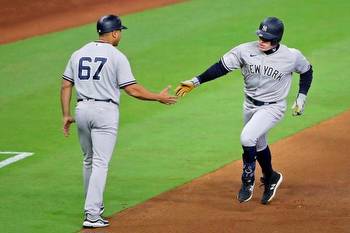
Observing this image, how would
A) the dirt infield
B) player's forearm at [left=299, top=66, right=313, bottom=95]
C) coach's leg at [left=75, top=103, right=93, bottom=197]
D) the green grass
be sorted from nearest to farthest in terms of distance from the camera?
coach's leg at [left=75, top=103, right=93, bottom=197] < player's forearm at [left=299, top=66, right=313, bottom=95] < the green grass < the dirt infield

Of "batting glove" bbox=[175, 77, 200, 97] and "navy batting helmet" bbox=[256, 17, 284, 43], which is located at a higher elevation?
"navy batting helmet" bbox=[256, 17, 284, 43]

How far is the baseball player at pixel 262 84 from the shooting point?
1092 cm

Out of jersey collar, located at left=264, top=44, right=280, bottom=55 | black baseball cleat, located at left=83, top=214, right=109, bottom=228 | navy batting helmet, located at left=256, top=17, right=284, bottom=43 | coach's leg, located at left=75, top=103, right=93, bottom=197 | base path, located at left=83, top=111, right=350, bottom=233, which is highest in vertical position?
navy batting helmet, located at left=256, top=17, right=284, bottom=43

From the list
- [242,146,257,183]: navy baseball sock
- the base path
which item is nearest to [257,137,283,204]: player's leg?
the base path

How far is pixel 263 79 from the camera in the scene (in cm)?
1102

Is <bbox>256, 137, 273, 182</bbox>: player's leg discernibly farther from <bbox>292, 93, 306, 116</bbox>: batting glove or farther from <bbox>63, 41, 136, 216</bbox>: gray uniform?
<bbox>63, 41, 136, 216</bbox>: gray uniform

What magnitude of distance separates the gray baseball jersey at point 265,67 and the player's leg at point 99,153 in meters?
1.56

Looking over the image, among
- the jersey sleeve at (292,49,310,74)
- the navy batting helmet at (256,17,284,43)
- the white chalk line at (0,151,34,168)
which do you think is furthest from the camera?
the white chalk line at (0,151,34,168)

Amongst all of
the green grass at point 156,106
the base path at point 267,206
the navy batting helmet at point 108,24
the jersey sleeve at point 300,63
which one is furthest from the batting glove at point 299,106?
the navy batting helmet at point 108,24

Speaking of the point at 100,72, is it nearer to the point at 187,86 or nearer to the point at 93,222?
the point at 187,86

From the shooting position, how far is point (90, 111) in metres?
10.2

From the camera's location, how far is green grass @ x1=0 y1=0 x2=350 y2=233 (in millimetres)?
11555

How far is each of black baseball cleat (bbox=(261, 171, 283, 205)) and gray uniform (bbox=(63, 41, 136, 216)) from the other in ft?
5.86

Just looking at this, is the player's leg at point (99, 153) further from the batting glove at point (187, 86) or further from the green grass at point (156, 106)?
the batting glove at point (187, 86)
